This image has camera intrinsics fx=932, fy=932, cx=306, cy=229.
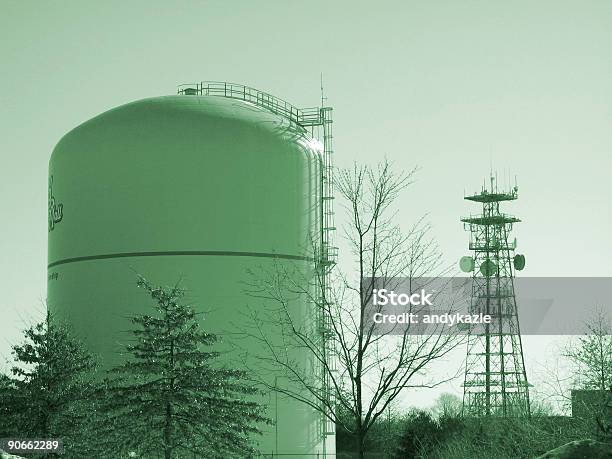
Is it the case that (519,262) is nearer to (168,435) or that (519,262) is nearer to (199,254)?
(199,254)

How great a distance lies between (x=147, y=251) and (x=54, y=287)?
4.80 meters

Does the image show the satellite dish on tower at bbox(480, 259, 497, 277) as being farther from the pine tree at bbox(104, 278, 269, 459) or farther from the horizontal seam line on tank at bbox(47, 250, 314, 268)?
the pine tree at bbox(104, 278, 269, 459)

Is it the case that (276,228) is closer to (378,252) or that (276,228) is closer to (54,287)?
(54,287)

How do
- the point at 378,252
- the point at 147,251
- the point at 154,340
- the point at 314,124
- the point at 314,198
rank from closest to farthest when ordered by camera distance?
the point at 378,252
the point at 154,340
the point at 147,251
the point at 314,198
the point at 314,124

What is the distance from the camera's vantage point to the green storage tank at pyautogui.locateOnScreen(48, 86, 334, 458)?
28.2m

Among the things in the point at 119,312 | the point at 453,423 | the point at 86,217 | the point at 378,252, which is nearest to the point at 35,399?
the point at 119,312

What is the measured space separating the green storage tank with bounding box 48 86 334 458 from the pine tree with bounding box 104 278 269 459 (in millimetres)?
5526

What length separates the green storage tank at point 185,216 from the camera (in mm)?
28156

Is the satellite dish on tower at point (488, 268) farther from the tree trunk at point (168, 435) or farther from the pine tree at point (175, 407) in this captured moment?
the tree trunk at point (168, 435)

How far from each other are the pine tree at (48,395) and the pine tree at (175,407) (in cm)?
190

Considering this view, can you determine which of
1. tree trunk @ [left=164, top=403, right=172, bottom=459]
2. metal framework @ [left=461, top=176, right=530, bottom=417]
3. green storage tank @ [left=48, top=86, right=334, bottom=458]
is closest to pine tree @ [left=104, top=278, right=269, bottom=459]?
tree trunk @ [left=164, top=403, right=172, bottom=459]

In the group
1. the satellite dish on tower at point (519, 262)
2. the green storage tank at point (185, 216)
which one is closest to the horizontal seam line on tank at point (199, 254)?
the green storage tank at point (185, 216)

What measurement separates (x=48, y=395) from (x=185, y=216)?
7.41 m

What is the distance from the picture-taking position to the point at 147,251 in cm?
2825
